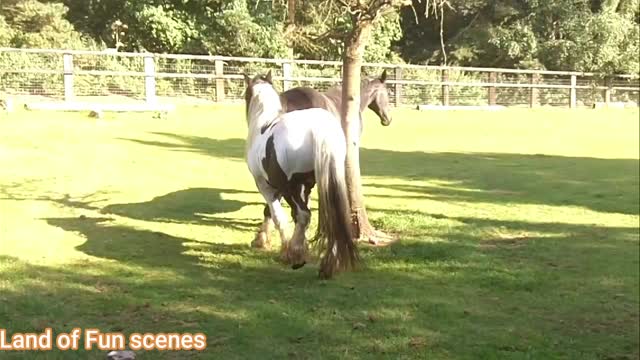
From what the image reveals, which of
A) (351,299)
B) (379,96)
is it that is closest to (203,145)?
(379,96)

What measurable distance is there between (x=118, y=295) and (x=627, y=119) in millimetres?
21005

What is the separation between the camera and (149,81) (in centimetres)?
1736

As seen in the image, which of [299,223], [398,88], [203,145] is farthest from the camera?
[398,88]

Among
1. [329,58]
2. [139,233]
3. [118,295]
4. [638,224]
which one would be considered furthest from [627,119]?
[118,295]

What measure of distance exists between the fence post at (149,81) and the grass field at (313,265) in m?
4.38

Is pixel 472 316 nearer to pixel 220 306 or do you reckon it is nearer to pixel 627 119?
pixel 220 306

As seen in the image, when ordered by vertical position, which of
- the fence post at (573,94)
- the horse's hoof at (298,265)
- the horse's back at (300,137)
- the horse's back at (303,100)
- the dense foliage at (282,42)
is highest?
the dense foliage at (282,42)

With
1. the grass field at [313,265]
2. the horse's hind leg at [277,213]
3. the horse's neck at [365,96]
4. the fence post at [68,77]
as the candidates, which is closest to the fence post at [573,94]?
the grass field at [313,265]

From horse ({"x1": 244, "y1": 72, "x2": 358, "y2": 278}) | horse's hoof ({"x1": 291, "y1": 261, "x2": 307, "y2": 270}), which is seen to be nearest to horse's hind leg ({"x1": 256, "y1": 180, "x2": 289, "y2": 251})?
horse ({"x1": 244, "y1": 72, "x2": 358, "y2": 278})

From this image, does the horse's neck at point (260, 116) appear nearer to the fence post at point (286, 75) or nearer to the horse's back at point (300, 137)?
the horse's back at point (300, 137)

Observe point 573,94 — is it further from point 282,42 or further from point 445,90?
point 282,42

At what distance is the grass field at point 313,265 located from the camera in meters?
4.51

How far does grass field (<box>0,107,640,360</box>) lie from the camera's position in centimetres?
451

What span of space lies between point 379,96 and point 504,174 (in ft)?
13.1
